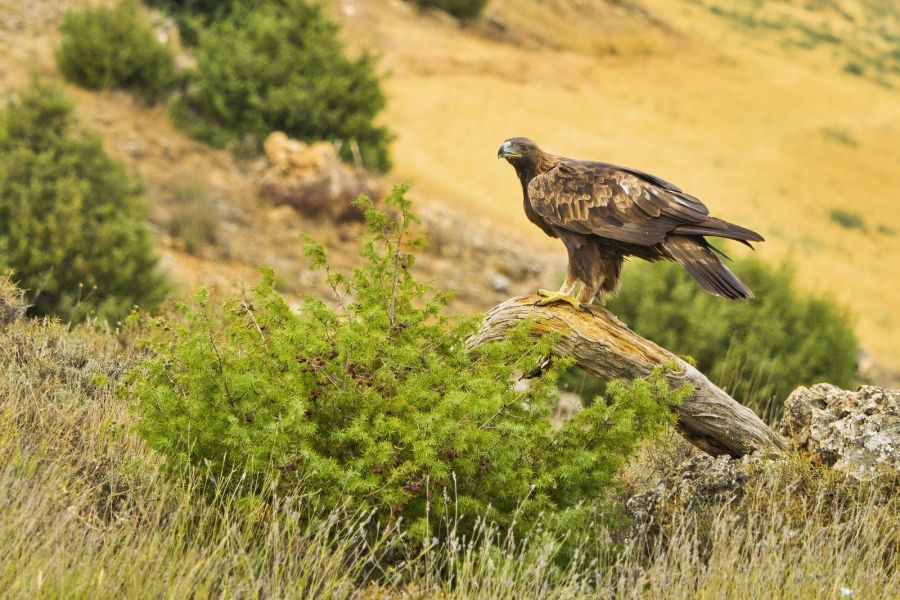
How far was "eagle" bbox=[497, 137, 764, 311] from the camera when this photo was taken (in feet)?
18.6

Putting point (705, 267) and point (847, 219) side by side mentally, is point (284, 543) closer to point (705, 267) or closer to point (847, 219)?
point (705, 267)

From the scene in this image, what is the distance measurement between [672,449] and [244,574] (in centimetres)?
332

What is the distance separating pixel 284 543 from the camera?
14.1 feet

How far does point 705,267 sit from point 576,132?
24214mm

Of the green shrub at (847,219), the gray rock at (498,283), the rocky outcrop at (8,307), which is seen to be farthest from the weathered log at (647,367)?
the green shrub at (847,219)

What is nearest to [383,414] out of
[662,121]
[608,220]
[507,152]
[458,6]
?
[608,220]

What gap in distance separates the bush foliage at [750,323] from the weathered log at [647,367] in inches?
235

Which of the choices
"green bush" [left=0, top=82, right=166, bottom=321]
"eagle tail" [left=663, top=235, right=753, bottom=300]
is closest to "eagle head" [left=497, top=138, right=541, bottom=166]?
"eagle tail" [left=663, top=235, right=753, bottom=300]

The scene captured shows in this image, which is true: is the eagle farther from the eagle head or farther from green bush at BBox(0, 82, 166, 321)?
green bush at BBox(0, 82, 166, 321)

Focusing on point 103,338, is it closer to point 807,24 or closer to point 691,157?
point 691,157

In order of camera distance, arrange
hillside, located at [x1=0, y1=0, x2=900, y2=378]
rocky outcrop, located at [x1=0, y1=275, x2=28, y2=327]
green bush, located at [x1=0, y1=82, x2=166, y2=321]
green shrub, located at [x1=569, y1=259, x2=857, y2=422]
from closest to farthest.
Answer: rocky outcrop, located at [x1=0, y1=275, x2=28, y2=327], green bush, located at [x1=0, y1=82, x2=166, y2=321], green shrub, located at [x1=569, y1=259, x2=857, y2=422], hillside, located at [x1=0, y1=0, x2=900, y2=378]

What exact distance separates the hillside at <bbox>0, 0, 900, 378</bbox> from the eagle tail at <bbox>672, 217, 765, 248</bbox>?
8399 mm

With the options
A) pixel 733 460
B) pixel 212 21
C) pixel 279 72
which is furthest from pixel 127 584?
pixel 212 21

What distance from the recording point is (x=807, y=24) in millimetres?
55656
